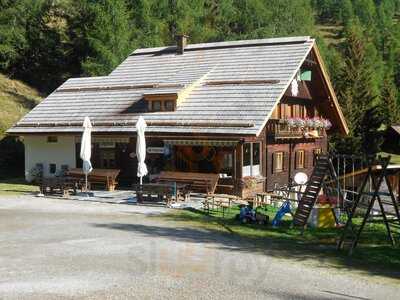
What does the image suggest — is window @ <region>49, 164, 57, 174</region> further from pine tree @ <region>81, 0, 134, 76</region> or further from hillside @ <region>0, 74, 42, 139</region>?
pine tree @ <region>81, 0, 134, 76</region>

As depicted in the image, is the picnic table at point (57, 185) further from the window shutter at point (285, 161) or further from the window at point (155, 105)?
the window shutter at point (285, 161)

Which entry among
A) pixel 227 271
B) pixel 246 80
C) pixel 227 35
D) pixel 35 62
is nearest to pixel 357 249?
pixel 227 271

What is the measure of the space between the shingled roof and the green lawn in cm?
255

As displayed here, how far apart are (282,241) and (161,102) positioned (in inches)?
479

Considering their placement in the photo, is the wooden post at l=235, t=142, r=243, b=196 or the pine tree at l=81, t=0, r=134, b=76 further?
the pine tree at l=81, t=0, r=134, b=76

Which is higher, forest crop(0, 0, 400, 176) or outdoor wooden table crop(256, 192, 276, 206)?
forest crop(0, 0, 400, 176)

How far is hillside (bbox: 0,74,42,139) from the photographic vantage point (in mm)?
38516

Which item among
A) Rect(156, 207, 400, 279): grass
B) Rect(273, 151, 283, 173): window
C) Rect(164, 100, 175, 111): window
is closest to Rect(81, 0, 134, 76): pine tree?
Rect(164, 100, 175, 111): window

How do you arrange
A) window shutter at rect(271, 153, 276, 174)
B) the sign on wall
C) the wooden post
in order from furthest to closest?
window shutter at rect(271, 153, 276, 174) < the sign on wall < the wooden post

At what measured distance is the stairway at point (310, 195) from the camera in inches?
645

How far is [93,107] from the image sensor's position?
27.4 m

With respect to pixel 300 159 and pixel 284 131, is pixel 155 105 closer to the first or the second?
pixel 284 131

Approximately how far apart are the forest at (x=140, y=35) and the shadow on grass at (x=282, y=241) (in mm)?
23226

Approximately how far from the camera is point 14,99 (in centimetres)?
4319
